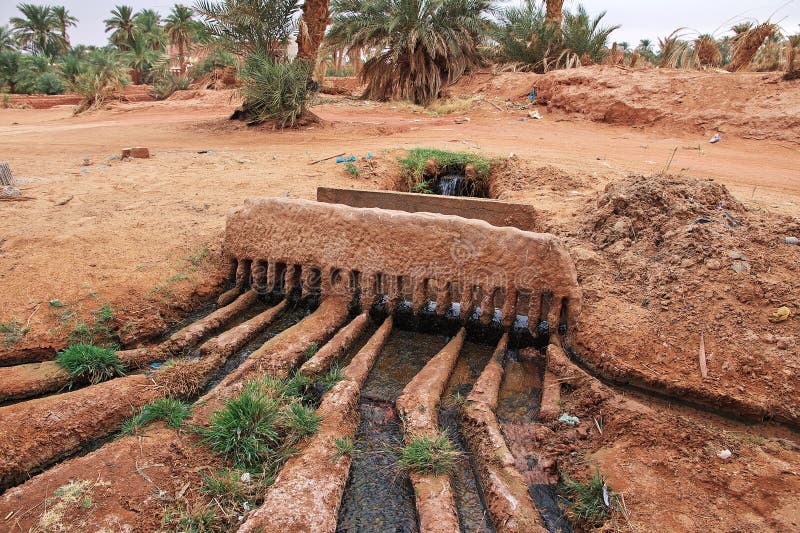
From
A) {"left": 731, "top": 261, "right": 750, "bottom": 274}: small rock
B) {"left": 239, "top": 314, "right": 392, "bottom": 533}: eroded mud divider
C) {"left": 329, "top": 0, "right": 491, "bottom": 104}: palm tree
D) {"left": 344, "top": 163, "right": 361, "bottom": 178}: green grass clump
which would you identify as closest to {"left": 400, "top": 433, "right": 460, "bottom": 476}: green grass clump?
{"left": 239, "top": 314, "right": 392, "bottom": 533}: eroded mud divider

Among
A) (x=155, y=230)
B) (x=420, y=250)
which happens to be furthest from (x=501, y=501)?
(x=155, y=230)

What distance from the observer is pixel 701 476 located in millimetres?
2010

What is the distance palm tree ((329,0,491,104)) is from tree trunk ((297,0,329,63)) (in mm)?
3025

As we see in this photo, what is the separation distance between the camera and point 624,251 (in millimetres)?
3529

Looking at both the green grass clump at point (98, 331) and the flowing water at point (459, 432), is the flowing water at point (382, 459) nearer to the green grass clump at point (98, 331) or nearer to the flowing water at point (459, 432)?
the flowing water at point (459, 432)

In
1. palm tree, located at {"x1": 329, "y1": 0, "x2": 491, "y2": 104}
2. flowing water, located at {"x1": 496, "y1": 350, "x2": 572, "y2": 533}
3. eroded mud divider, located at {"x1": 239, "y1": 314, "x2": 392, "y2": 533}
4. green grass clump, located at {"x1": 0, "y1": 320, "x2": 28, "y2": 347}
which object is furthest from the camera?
palm tree, located at {"x1": 329, "y1": 0, "x2": 491, "y2": 104}

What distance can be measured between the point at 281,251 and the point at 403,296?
922mm

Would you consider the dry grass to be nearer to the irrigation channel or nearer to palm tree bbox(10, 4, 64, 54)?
the irrigation channel

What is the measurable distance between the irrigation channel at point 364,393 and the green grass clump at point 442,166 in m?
3.33

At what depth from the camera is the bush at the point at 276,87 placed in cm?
1008

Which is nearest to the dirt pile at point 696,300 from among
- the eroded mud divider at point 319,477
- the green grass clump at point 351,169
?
the eroded mud divider at point 319,477

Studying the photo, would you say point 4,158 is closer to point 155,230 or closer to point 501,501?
point 155,230

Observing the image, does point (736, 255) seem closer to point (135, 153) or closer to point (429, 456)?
point (429, 456)

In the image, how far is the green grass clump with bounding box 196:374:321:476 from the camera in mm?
2102
